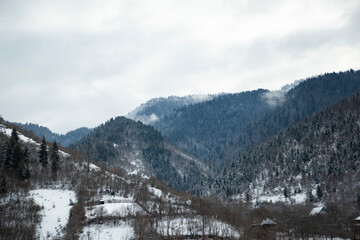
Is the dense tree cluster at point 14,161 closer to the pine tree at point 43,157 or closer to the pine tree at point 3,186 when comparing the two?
the pine tree at point 43,157

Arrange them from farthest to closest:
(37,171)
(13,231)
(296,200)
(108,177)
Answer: (296,200) < (108,177) < (37,171) < (13,231)

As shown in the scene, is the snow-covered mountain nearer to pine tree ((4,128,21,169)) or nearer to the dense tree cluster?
the dense tree cluster

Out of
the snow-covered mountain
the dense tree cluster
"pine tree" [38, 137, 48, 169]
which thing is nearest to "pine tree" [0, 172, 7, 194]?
the snow-covered mountain

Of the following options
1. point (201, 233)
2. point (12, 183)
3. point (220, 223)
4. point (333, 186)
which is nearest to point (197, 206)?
point (220, 223)

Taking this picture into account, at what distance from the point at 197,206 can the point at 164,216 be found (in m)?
20.8

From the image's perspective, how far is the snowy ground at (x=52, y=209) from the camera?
3660 inches

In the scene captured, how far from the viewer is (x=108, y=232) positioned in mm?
98625

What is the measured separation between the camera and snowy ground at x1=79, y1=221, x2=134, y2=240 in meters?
95.3

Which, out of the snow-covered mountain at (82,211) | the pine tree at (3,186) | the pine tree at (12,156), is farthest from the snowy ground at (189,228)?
the pine tree at (12,156)

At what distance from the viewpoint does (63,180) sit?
429 feet

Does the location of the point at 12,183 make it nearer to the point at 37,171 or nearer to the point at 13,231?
the point at 37,171

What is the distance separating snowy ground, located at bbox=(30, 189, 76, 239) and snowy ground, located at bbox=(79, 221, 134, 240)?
24.0 feet

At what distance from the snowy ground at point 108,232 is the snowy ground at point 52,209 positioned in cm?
731

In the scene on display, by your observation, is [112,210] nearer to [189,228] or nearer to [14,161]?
[189,228]
